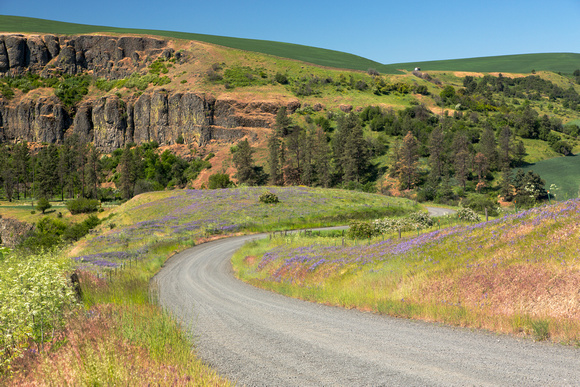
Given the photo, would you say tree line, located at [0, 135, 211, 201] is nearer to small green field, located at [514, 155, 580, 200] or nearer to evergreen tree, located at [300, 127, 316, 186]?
evergreen tree, located at [300, 127, 316, 186]

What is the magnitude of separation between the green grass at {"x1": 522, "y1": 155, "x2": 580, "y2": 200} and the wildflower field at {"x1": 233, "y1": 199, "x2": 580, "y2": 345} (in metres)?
71.3

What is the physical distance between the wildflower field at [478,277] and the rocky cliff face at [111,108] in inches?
4168

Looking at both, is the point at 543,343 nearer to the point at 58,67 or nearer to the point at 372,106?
the point at 372,106

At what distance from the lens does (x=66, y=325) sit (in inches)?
298

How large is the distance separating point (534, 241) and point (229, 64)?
473 ft

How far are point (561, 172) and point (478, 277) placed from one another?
91.8 metres

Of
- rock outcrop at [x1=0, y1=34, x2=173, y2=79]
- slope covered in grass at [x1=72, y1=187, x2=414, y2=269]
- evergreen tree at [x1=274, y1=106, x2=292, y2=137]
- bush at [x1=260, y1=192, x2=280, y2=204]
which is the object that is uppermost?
rock outcrop at [x1=0, y1=34, x2=173, y2=79]

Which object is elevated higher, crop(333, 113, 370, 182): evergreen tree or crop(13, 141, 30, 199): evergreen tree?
crop(333, 113, 370, 182): evergreen tree

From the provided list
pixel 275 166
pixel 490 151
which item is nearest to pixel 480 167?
pixel 490 151

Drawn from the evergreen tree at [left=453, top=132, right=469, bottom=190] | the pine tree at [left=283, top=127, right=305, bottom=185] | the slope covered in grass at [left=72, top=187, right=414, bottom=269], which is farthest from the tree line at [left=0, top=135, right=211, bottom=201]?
the evergreen tree at [left=453, top=132, right=469, bottom=190]

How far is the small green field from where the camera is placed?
243 ft

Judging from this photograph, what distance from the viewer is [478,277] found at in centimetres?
1191

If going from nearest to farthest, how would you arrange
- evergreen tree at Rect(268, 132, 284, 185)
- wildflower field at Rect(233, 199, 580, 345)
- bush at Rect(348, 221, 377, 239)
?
1. wildflower field at Rect(233, 199, 580, 345)
2. bush at Rect(348, 221, 377, 239)
3. evergreen tree at Rect(268, 132, 284, 185)

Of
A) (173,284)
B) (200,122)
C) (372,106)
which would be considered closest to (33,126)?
(200,122)
